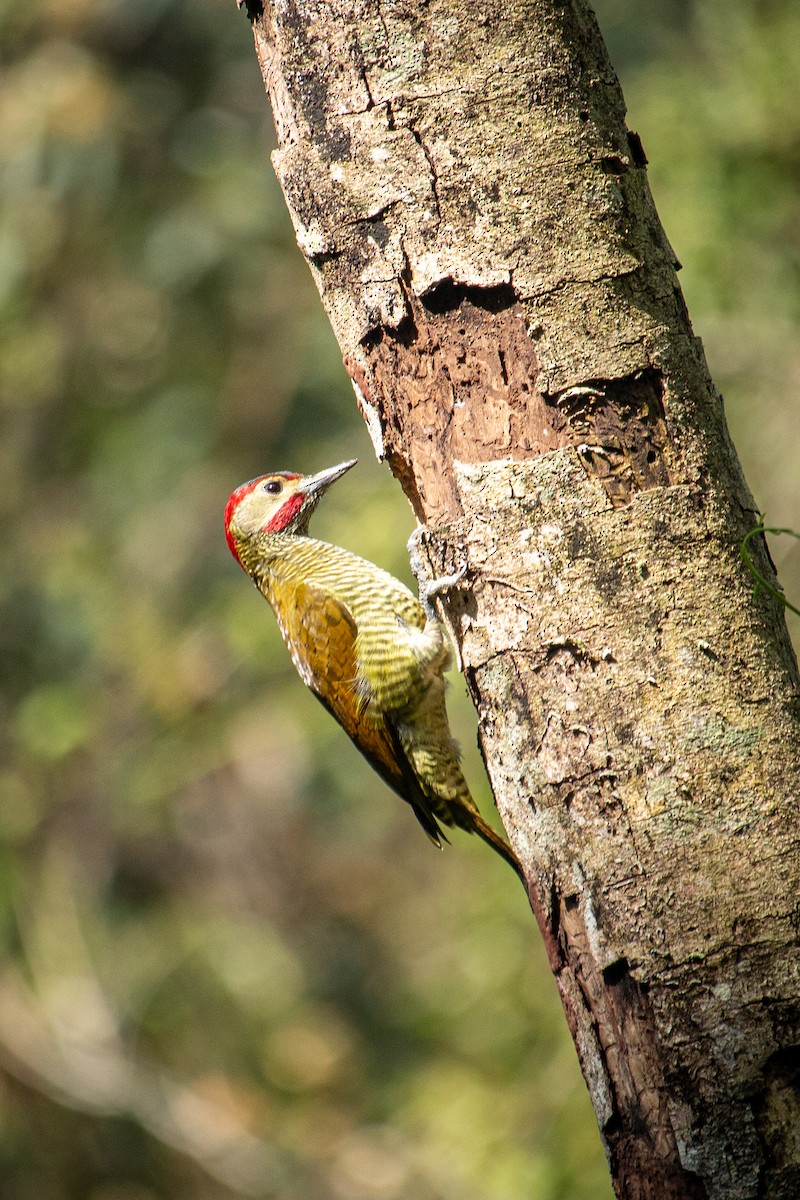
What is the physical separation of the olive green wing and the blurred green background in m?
1.52

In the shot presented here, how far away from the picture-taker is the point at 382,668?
3365 mm

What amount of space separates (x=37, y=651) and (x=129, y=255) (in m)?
2.56

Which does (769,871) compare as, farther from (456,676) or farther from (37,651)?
(37,651)

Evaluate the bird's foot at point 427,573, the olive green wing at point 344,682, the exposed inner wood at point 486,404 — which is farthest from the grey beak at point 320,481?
the exposed inner wood at point 486,404

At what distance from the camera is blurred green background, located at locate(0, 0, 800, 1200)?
5.88 metres

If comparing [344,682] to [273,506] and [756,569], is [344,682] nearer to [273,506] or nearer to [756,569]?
[273,506]

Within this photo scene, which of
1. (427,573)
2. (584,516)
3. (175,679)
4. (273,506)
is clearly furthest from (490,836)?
(175,679)

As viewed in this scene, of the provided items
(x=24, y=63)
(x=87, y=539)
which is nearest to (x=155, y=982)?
(x=87, y=539)

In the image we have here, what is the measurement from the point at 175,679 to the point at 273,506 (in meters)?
2.98

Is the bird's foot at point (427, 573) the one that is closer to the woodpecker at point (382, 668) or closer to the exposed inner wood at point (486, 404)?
the exposed inner wood at point (486, 404)

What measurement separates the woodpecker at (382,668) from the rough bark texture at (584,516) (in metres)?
1.11

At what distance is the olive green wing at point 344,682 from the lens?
3.35m

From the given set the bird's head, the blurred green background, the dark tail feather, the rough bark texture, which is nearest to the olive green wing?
the dark tail feather

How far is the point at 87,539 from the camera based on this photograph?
7.46 m
